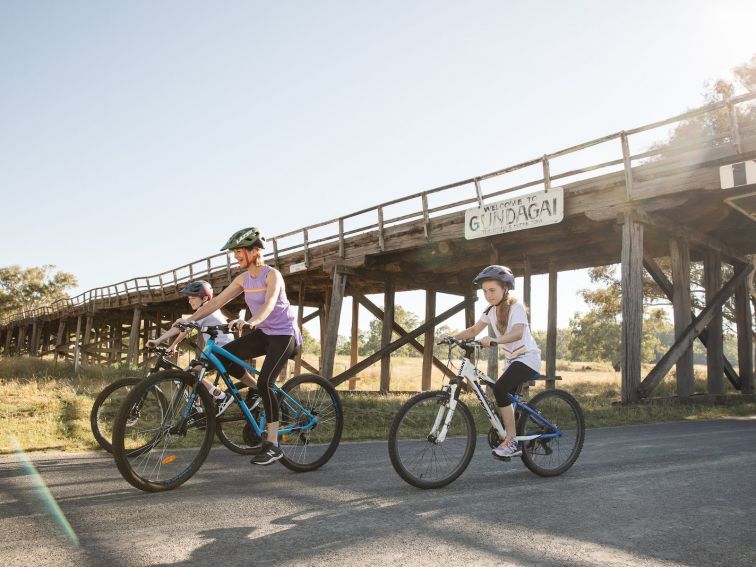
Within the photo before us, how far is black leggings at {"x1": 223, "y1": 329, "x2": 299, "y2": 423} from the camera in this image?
14.8 ft

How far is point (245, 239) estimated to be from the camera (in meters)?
4.61

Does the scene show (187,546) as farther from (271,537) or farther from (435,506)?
(435,506)

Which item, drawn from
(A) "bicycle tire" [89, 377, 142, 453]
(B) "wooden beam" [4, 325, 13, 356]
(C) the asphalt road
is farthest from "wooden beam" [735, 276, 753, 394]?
(B) "wooden beam" [4, 325, 13, 356]

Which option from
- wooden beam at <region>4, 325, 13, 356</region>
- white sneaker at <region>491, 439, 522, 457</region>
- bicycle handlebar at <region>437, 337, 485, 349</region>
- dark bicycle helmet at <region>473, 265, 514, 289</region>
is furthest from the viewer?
wooden beam at <region>4, 325, 13, 356</region>

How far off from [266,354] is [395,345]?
10.0 metres

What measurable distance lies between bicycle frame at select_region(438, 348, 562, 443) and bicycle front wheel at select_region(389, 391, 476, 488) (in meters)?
0.02

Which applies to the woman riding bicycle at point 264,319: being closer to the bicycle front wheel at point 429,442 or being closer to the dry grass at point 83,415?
the bicycle front wheel at point 429,442

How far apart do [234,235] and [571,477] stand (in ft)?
10.9

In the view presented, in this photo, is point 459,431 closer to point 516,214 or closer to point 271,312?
point 271,312

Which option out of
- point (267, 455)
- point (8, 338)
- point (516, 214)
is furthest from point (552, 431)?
point (8, 338)

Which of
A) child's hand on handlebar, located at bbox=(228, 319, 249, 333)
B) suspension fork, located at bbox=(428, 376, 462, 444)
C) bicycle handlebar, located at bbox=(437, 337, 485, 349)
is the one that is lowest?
suspension fork, located at bbox=(428, 376, 462, 444)

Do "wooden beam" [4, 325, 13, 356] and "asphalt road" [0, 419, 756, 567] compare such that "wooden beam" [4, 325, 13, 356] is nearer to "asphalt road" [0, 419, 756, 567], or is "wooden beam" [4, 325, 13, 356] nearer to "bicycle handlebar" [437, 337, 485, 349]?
"asphalt road" [0, 419, 756, 567]

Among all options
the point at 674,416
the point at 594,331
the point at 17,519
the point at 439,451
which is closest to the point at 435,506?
the point at 439,451

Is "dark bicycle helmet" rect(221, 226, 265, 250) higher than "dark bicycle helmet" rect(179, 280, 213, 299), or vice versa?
"dark bicycle helmet" rect(221, 226, 265, 250)
